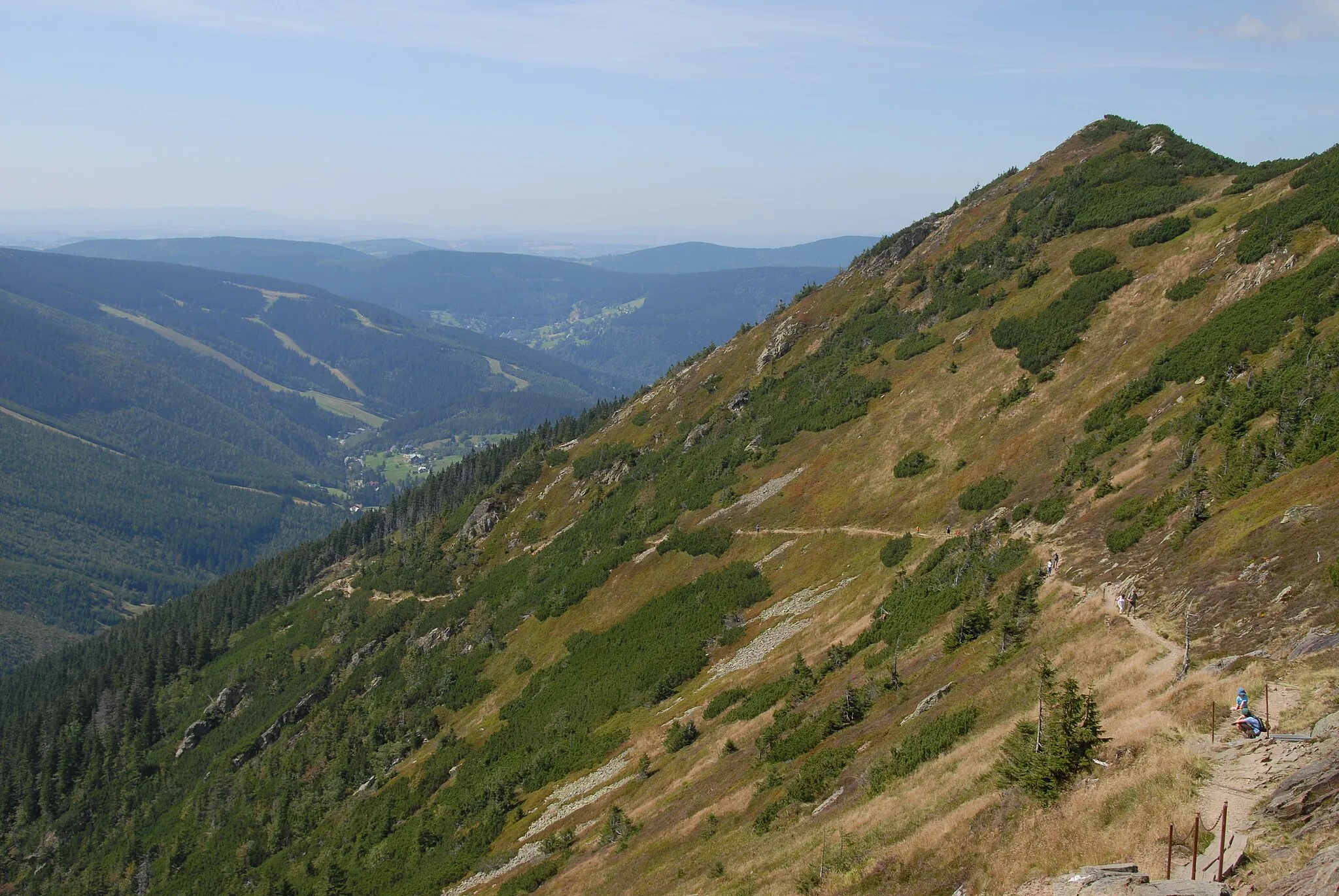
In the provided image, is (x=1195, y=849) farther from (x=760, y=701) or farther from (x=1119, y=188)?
(x=1119, y=188)

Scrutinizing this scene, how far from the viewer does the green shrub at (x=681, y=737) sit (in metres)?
59.4

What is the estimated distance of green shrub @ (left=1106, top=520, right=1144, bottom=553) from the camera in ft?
141

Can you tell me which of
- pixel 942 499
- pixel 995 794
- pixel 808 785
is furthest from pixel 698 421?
pixel 995 794

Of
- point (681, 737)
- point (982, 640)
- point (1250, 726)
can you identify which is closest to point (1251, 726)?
point (1250, 726)

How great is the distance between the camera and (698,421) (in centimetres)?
13988

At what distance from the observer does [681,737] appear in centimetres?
5981

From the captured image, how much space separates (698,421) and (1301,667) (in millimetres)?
115877

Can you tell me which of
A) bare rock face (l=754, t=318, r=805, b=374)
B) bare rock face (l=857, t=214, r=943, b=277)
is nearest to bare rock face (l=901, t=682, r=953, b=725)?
bare rock face (l=754, t=318, r=805, b=374)

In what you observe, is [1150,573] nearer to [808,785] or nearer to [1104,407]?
[808,785]

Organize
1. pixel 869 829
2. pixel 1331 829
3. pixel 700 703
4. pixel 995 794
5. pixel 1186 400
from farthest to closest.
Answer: pixel 700 703, pixel 1186 400, pixel 869 829, pixel 995 794, pixel 1331 829

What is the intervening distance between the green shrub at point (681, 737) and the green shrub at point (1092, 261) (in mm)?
69877

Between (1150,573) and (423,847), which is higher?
(1150,573)

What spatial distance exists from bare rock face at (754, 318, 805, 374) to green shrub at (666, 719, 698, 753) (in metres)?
91.4

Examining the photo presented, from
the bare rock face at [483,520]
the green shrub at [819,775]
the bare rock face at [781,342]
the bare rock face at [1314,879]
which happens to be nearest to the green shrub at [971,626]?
the green shrub at [819,775]
